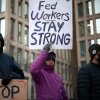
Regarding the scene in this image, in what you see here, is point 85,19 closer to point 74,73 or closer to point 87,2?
point 87,2

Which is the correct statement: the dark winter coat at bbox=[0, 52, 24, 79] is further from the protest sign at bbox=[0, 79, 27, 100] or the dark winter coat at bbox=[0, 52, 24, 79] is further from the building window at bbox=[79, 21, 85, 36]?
the building window at bbox=[79, 21, 85, 36]

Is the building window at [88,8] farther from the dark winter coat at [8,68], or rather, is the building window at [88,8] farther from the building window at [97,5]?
the dark winter coat at [8,68]

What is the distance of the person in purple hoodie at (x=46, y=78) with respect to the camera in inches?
154

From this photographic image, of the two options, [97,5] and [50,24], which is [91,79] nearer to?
[50,24]

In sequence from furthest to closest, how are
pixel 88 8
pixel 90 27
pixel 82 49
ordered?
1. pixel 88 8
2. pixel 90 27
3. pixel 82 49

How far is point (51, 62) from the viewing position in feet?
13.3

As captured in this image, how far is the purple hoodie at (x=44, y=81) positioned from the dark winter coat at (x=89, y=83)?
0.32 metres

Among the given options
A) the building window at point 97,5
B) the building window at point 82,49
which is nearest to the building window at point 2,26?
the building window at point 82,49

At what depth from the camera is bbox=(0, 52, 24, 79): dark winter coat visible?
142 inches

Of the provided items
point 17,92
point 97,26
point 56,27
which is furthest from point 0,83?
point 97,26

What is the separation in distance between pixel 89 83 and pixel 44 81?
0.54m

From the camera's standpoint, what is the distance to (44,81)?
399 centimetres

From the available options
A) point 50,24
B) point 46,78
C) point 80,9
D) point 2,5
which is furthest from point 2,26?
A: point 46,78

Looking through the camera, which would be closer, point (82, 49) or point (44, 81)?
point (44, 81)
